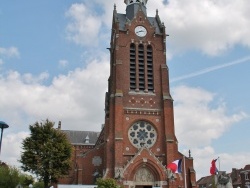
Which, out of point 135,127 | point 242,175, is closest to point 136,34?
point 135,127

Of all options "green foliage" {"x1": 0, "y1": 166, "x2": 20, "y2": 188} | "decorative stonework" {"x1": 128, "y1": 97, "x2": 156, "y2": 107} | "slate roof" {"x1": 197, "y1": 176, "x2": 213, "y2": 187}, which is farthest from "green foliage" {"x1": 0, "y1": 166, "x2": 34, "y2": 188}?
"slate roof" {"x1": 197, "y1": 176, "x2": 213, "y2": 187}

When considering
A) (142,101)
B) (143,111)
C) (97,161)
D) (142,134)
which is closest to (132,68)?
(142,101)

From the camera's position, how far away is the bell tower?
44656 millimetres

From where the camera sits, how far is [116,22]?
2115 inches

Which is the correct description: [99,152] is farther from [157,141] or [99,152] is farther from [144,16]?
[144,16]

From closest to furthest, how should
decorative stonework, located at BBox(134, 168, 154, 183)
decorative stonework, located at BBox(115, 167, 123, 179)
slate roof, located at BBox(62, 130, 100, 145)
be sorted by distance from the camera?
decorative stonework, located at BBox(115, 167, 123, 179) → decorative stonework, located at BBox(134, 168, 154, 183) → slate roof, located at BBox(62, 130, 100, 145)

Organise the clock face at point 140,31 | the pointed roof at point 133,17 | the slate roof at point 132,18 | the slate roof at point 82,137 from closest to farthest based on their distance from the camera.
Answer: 1. the clock face at point 140,31
2. the pointed roof at point 133,17
3. the slate roof at point 132,18
4. the slate roof at point 82,137

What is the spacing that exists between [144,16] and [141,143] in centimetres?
2102

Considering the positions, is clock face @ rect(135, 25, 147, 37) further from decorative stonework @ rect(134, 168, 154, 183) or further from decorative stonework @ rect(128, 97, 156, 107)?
decorative stonework @ rect(134, 168, 154, 183)

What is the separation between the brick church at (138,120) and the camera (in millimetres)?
44656

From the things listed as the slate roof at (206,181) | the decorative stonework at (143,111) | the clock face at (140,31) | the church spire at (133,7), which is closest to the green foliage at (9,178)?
the decorative stonework at (143,111)

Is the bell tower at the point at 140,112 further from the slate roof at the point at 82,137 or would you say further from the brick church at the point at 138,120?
the slate roof at the point at 82,137

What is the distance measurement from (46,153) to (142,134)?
14.6m

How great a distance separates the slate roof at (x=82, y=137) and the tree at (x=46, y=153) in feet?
97.4
